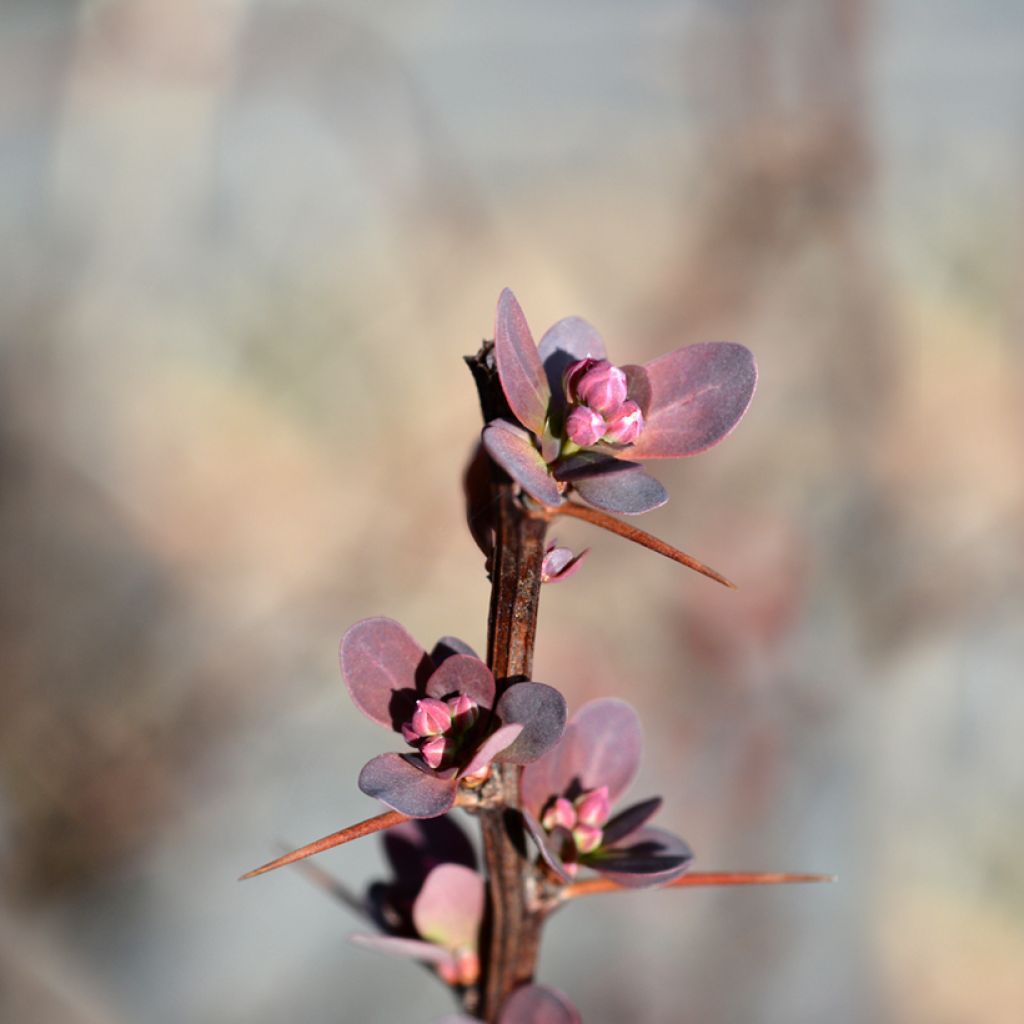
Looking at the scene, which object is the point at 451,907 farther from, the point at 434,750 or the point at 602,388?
the point at 602,388

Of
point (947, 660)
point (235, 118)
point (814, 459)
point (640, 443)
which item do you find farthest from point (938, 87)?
point (640, 443)

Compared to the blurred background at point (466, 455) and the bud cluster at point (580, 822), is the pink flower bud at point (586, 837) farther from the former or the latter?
the blurred background at point (466, 455)

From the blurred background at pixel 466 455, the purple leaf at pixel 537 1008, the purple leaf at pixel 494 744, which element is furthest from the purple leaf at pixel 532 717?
the blurred background at pixel 466 455

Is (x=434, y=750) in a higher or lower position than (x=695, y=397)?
lower

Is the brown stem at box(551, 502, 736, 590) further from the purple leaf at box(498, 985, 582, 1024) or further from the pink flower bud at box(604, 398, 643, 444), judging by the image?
the purple leaf at box(498, 985, 582, 1024)

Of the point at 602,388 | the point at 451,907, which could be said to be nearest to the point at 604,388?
the point at 602,388

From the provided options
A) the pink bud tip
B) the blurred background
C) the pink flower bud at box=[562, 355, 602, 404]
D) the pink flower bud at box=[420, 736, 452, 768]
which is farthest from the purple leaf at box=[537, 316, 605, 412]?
the blurred background

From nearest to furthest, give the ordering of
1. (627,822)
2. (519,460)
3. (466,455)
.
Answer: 1. (519,460)
2. (627,822)
3. (466,455)
